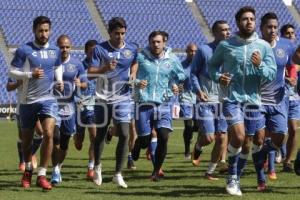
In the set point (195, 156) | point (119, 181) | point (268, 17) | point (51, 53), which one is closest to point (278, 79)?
point (268, 17)

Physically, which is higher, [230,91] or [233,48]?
[233,48]

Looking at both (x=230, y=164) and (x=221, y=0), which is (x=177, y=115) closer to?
(x=230, y=164)

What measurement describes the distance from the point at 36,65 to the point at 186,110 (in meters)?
6.57

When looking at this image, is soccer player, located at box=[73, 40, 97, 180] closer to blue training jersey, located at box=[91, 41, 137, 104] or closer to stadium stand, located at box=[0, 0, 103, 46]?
blue training jersey, located at box=[91, 41, 137, 104]

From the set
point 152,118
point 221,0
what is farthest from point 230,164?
point 221,0

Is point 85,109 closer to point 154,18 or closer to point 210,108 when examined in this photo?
point 210,108

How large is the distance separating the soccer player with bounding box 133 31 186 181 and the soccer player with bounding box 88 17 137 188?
0.44 m

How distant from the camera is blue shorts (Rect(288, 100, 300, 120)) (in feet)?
35.0

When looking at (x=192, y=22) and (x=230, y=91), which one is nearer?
(x=230, y=91)

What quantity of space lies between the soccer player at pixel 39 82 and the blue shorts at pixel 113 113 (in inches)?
29.0

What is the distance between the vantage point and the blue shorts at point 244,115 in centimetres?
770

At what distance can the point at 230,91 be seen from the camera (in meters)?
7.79

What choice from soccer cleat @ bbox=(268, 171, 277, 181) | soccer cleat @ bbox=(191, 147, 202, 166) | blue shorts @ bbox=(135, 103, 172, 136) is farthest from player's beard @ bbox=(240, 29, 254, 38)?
soccer cleat @ bbox=(191, 147, 202, 166)

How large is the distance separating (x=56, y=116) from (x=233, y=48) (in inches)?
91.1
